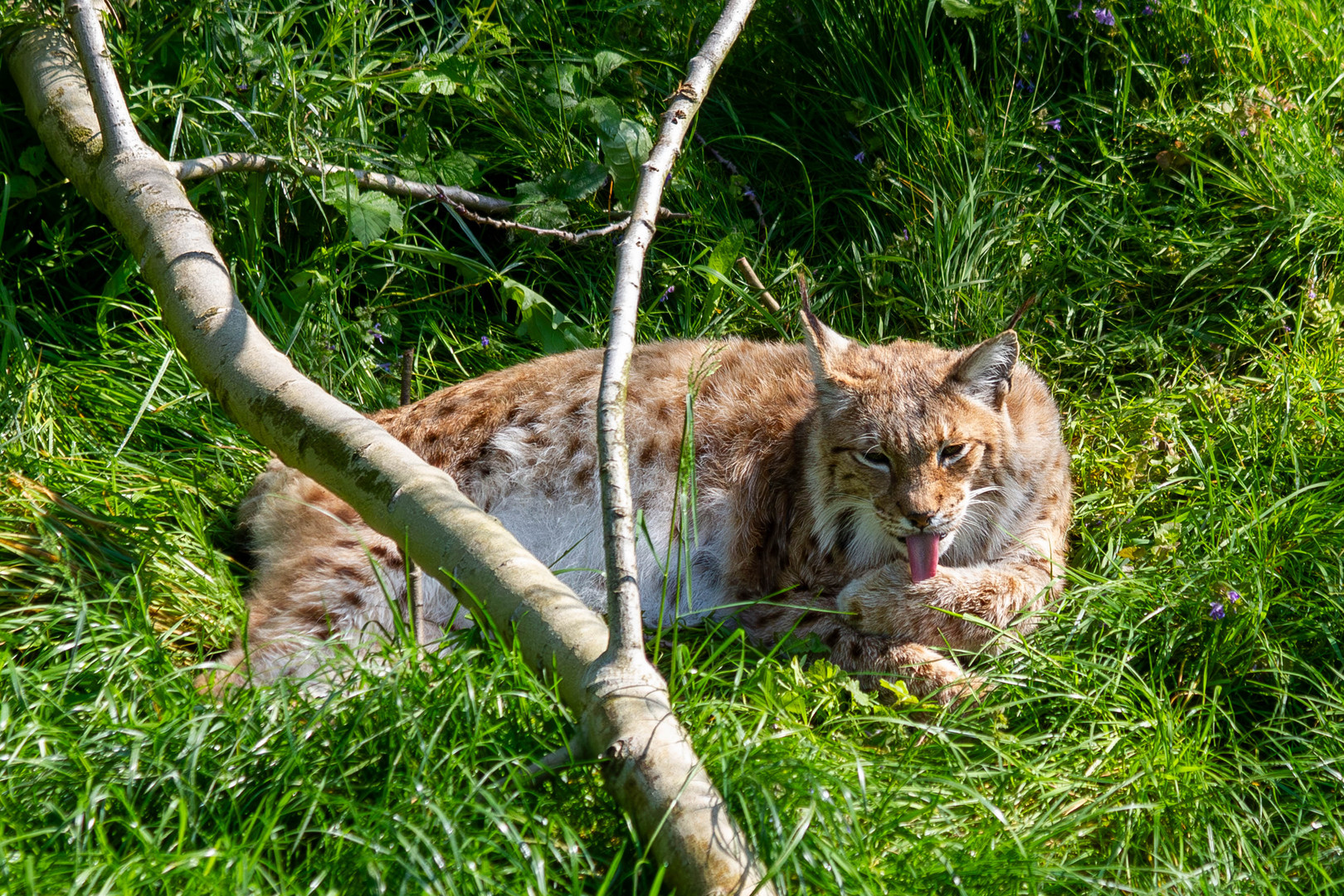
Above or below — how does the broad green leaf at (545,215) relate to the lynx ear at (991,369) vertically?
above

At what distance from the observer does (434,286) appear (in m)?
4.41

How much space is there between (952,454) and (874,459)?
217mm

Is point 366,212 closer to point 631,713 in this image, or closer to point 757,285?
point 757,285

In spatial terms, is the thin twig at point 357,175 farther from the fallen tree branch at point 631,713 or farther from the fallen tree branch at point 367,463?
the fallen tree branch at point 631,713

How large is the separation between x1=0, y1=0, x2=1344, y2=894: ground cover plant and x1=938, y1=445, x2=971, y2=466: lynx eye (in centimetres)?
49

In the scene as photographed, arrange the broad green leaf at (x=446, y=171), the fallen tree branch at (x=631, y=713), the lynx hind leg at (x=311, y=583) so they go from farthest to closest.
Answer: the broad green leaf at (x=446, y=171), the lynx hind leg at (x=311, y=583), the fallen tree branch at (x=631, y=713)

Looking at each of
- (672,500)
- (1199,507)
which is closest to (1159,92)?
(1199,507)

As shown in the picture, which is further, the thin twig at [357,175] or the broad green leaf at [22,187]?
the broad green leaf at [22,187]

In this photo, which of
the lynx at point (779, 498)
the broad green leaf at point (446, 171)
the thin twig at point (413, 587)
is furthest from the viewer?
the broad green leaf at point (446, 171)

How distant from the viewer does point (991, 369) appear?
330 cm

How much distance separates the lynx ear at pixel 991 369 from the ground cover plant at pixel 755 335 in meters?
0.58

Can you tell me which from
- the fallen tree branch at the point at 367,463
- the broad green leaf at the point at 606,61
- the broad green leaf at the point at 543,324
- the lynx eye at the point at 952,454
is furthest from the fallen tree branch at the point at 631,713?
the broad green leaf at the point at 606,61

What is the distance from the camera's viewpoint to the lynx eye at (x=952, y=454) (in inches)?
128

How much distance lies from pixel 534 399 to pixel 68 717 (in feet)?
5.23
